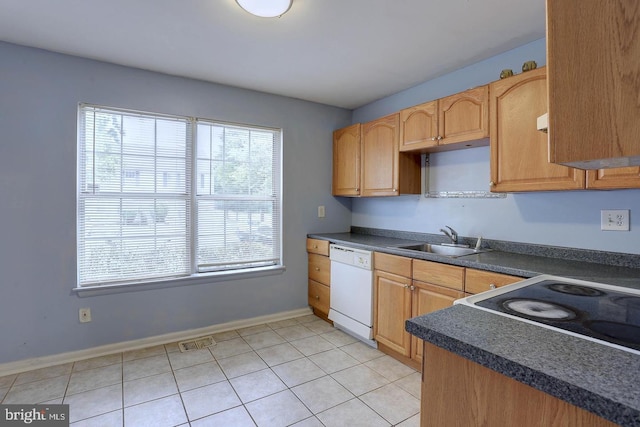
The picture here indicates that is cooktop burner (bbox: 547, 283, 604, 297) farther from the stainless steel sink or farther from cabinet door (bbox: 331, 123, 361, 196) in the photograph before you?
cabinet door (bbox: 331, 123, 361, 196)

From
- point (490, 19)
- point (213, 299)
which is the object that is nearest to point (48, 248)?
point (213, 299)

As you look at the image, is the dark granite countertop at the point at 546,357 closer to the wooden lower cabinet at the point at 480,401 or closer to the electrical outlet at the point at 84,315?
the wooden lower cabinet at the point at 480,401

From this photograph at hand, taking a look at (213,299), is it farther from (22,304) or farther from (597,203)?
(597,203)

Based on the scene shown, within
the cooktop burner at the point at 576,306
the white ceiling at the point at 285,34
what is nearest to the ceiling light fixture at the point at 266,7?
the white ceiling at the point at 285,34

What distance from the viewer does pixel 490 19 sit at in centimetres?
198

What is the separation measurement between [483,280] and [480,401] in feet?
4.27

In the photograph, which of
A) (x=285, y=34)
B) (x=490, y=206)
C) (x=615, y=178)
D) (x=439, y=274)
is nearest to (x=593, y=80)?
(x=615, y=178)

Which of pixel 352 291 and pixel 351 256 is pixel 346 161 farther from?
pixel 352 291

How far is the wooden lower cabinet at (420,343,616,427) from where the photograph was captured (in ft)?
2.04

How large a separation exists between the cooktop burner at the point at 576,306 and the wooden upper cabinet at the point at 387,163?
5.52 feet

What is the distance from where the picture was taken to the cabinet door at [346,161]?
11.1ft

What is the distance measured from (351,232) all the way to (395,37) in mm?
2259

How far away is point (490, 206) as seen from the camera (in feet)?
8.27

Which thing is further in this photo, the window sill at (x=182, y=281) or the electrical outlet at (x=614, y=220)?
the window sill at (x=182, y=281)
